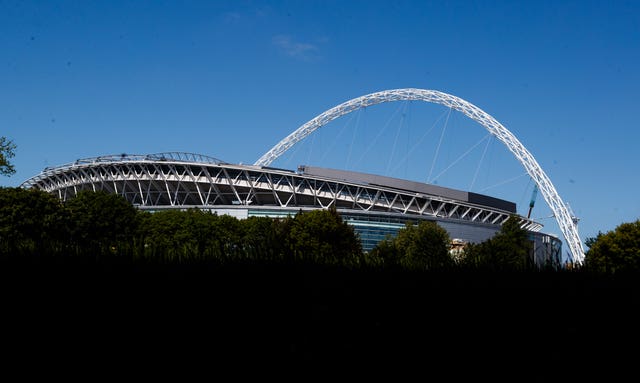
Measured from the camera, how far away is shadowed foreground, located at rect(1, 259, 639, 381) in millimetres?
7621

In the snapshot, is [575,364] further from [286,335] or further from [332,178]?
[332,178]

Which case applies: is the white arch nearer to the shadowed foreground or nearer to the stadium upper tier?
the stadium upper tier

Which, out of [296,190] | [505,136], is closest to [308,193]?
[296,190]

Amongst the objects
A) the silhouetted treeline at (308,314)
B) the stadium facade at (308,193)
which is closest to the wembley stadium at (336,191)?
the stadium facade at (308,193)

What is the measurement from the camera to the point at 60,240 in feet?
35.6

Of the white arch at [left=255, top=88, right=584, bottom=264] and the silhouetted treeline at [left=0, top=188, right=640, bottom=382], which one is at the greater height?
the white arch at [left=255, top=88, right=584, bottom=264]

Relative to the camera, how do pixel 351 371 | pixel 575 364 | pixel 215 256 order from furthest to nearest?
pixel 215 256 → pixel 575 364 → pixel 351 371

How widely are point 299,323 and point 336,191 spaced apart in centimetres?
10174

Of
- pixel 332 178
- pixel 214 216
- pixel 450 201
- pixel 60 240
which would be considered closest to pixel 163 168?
pixel 332 178

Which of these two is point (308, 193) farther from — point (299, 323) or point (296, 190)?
point (299, 323)

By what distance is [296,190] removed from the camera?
10956 cm

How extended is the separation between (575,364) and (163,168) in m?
113

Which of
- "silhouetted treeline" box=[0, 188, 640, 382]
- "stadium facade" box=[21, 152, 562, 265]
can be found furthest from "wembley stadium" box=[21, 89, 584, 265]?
"silhouetted treeline" box=[0, 188, 640, 382]

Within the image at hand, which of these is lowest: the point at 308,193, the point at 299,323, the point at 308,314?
the point at 299,323
